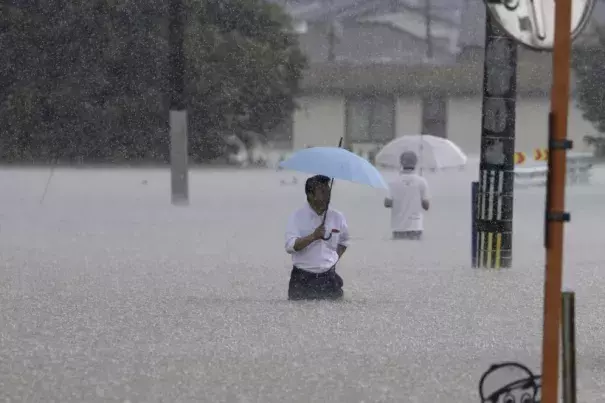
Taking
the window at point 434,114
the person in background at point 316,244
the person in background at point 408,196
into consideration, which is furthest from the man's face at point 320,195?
the window at point 434,114

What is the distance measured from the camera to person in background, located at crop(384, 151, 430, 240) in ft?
64.3

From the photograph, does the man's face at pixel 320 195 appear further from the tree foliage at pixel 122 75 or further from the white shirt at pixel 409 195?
the tree foliage at pixel 122 75

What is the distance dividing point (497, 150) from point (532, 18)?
27.1ft

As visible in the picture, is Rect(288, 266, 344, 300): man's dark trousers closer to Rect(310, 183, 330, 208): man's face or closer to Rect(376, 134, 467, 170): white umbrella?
Rect(310, 183, 330, 208): man's face

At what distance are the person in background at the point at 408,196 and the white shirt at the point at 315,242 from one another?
7.24 metres

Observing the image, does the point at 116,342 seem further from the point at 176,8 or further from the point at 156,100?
the point at 156,100

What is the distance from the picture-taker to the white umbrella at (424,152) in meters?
21.7

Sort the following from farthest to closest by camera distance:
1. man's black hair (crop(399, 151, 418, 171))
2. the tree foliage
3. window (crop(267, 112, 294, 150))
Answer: window (crop(267, 112, 294, 150)), the tree foliage, man's black hair (crop(399, 151, 418, 171))

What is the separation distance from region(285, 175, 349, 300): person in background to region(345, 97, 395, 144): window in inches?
2050

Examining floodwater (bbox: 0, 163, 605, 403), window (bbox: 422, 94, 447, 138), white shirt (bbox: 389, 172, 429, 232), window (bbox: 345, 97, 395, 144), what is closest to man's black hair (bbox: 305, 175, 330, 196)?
floodwater (bbox: 0, 163, 605, 403)

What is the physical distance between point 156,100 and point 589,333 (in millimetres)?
40774

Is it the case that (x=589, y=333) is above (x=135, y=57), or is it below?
below

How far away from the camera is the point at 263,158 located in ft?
177

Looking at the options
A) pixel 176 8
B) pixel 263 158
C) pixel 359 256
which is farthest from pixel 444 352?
pixel 263 158
